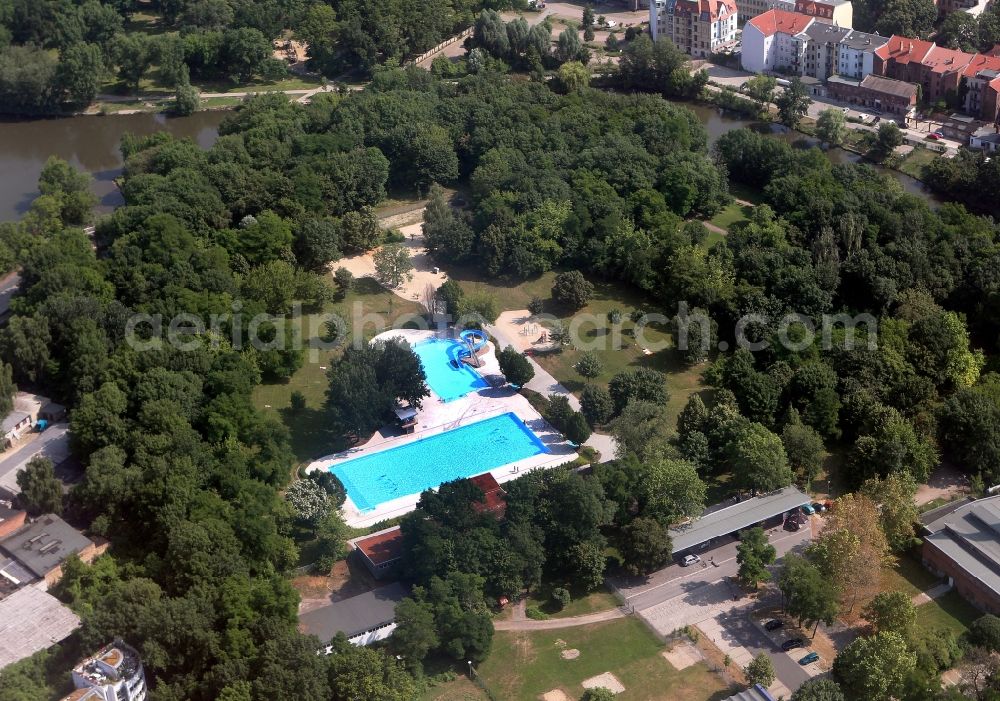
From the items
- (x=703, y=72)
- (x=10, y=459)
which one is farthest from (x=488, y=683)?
(x=703, y=72)

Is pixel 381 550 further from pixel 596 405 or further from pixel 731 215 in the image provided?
pixel 731 215

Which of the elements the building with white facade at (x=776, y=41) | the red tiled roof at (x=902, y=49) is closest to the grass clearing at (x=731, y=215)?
the red tiled roof at (x=902, y=49)

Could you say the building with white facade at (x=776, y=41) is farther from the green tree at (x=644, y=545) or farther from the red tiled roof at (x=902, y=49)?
the green tree at (x=644, y=545)

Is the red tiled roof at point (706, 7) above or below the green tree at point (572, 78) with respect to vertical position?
above

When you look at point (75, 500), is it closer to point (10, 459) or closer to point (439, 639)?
point (10, 459)

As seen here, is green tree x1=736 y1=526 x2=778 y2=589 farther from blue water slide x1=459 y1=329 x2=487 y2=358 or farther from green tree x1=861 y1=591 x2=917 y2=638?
blue water slide x1=459 y1=329 x2=487 y2=358

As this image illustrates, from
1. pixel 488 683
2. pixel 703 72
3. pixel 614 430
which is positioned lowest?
pixel 488 683

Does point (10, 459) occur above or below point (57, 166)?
below
